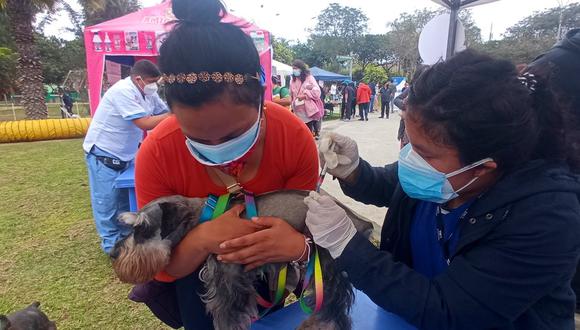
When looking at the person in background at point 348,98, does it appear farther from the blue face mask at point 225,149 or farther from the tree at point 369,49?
the tree at point 369,49

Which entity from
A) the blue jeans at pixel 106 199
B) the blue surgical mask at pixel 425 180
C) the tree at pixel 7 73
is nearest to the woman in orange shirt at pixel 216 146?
the blue surgical mask at pixel 425 180

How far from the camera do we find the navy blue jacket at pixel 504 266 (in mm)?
1271

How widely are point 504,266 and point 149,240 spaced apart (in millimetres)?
1366

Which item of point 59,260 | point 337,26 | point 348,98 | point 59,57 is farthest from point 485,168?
point 337,26

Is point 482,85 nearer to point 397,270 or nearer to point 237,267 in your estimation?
point 397,270

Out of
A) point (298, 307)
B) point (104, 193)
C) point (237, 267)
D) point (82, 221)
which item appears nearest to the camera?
point (237, 267)

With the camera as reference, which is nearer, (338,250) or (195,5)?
(195,5)

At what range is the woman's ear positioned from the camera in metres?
1.41

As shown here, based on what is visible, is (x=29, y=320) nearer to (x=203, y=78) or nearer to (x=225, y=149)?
(x=225, y=149)

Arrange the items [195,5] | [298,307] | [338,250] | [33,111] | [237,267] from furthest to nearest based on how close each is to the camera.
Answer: [33,111] → [298,307] → [237,267] → [338,250] → [195,5]

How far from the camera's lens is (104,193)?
162 inches

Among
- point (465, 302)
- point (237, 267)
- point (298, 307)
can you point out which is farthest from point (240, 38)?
point (298, 307)

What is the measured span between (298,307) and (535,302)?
1.15 meters

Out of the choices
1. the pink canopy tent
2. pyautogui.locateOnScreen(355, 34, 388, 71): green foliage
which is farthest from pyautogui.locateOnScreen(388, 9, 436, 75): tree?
the pink canopy tent
